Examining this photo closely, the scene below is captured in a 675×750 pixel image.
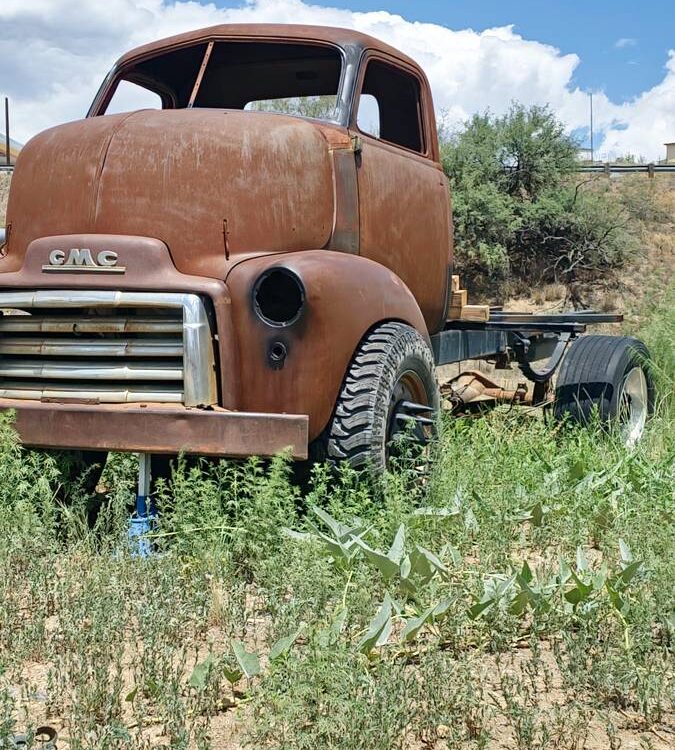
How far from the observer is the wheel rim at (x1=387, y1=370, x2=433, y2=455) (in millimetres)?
4738

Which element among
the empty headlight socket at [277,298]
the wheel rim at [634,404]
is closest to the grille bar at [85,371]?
the empty headlight socket at [277,298]

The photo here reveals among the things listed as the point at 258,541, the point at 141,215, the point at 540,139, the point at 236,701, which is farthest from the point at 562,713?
the point at 540,139

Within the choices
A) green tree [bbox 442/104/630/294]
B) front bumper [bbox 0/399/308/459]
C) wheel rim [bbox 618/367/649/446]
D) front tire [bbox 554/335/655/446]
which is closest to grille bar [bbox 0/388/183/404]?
front bumper [bbox 0/399/308/459]

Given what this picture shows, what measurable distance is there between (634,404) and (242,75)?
149 inches

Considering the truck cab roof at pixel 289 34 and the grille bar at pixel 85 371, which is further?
the truck cab roof at pixel 289 34

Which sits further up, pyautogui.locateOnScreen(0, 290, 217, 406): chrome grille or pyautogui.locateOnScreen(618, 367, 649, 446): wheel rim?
pyautogui.locateOnScreen(0, 290, 217, 406): chrome grille

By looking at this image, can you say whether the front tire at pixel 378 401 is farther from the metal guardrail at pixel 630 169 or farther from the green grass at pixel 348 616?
the metal guardrail at pixel 630 169

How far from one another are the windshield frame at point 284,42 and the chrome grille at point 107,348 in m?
1.36

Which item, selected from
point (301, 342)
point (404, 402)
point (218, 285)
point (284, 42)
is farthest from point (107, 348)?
point (284, 42)

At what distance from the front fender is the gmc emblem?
51 cm

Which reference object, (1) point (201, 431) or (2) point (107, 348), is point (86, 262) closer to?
(2) point (107, 348)

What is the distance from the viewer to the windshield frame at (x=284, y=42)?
5266 millimetres

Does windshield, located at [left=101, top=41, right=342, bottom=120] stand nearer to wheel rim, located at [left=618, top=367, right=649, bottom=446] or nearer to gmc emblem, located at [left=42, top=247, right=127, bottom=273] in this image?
gmc emblem, located at [left=42, top=247, right=127, bottom=273]

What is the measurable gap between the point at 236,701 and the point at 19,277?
239 centimetres
